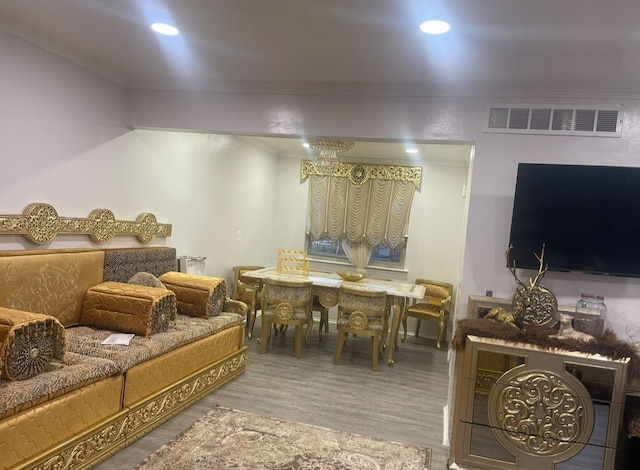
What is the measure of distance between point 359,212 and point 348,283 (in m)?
1.76

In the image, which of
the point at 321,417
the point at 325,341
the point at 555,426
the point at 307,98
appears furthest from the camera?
the point at 325,341

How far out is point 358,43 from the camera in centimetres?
248

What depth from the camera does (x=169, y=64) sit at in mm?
3223

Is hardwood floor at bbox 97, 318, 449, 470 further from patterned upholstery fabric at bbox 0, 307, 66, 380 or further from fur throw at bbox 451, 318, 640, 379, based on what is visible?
fur throw at bbox 451, 318, 640, 379

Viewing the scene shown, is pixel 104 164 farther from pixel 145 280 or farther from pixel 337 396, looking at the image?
pixel 337 396

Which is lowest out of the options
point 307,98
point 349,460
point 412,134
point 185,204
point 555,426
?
point 349,460

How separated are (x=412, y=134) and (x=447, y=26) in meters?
1.07

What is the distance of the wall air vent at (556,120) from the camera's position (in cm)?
287

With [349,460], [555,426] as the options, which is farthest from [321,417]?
[555,426]

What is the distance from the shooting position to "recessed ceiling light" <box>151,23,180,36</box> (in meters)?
2.48

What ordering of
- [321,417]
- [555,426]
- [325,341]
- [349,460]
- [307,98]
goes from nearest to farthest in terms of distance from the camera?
[555,426] → [349,460] → [321,417] → [307,98] → [325,341]

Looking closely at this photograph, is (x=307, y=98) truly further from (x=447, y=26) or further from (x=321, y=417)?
(x=321, y=417)

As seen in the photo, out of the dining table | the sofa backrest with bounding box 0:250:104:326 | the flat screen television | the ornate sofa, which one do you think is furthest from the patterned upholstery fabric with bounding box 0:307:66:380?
the flat screen television

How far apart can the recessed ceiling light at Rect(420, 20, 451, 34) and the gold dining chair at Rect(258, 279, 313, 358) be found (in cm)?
284
